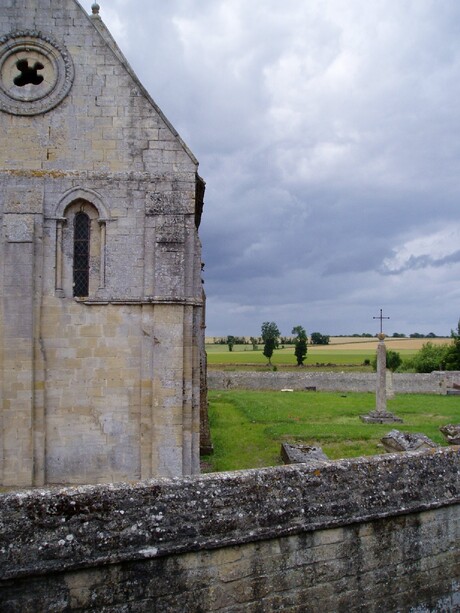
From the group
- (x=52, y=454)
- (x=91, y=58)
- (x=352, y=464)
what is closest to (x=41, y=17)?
(x=91, y=58)

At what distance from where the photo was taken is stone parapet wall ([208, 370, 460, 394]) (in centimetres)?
3669

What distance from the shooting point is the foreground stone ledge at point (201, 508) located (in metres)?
3.81

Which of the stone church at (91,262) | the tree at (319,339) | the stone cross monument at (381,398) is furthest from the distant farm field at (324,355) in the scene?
the stone church at (91,262)

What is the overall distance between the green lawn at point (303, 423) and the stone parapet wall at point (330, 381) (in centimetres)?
297

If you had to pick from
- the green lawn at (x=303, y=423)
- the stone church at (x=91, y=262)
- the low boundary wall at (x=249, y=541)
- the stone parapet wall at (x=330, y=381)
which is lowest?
the green lawn at (x=303, y=423)

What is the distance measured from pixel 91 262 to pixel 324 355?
63805 millimetres

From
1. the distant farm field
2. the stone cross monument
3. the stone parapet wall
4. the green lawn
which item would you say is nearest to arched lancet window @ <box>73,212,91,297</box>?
the green lawn

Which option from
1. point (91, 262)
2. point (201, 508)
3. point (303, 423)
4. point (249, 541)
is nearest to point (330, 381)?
point (303, 423)

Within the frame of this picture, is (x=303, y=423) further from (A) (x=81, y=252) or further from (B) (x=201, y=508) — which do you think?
(B) (x=201, y=508)

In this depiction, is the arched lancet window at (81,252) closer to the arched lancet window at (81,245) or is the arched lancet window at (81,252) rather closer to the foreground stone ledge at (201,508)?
the arched lancet window at (81,245)

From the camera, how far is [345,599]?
4.63m

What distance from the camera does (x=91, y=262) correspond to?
10875 millimetres

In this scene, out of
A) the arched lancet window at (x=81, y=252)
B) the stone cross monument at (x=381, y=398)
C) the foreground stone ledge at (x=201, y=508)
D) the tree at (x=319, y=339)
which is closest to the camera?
the foreground stone ledge at (x=201, y=508)

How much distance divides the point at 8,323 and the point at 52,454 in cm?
283
